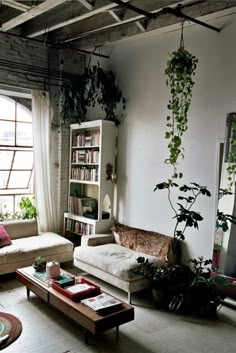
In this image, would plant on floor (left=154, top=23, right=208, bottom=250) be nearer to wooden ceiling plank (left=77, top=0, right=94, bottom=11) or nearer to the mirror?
the mirror

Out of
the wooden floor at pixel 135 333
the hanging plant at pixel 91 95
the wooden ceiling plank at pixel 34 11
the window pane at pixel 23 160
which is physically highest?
the wooden ceiling plank at pixel 34 11

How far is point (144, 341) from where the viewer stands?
3.01 meters

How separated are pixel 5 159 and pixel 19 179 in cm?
42

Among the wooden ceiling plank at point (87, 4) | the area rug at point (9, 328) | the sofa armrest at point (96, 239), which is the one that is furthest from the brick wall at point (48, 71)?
the area rug at point (9, 328)

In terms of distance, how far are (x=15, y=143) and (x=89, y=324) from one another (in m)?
3.53

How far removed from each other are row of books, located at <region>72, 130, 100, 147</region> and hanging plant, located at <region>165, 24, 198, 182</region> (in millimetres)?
1229

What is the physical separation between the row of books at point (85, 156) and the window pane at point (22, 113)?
0.96 m

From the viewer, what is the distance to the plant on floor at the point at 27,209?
209 inches

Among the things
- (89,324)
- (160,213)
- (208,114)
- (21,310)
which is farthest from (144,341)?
(208,114)

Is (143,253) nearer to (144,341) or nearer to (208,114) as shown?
(144,341)

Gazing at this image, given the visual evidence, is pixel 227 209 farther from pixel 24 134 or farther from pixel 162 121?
pixel 24 134

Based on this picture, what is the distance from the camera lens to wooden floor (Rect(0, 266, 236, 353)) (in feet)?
9.46

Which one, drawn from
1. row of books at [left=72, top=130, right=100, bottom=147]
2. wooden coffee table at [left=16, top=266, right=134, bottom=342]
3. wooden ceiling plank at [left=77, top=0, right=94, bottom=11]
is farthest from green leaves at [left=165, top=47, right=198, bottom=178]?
wooden coffee table at [left=16, top=266, right=134, bottom=342]

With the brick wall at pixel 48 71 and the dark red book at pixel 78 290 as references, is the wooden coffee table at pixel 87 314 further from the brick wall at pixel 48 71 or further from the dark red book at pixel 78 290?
the brick wall at pixel 48 71
